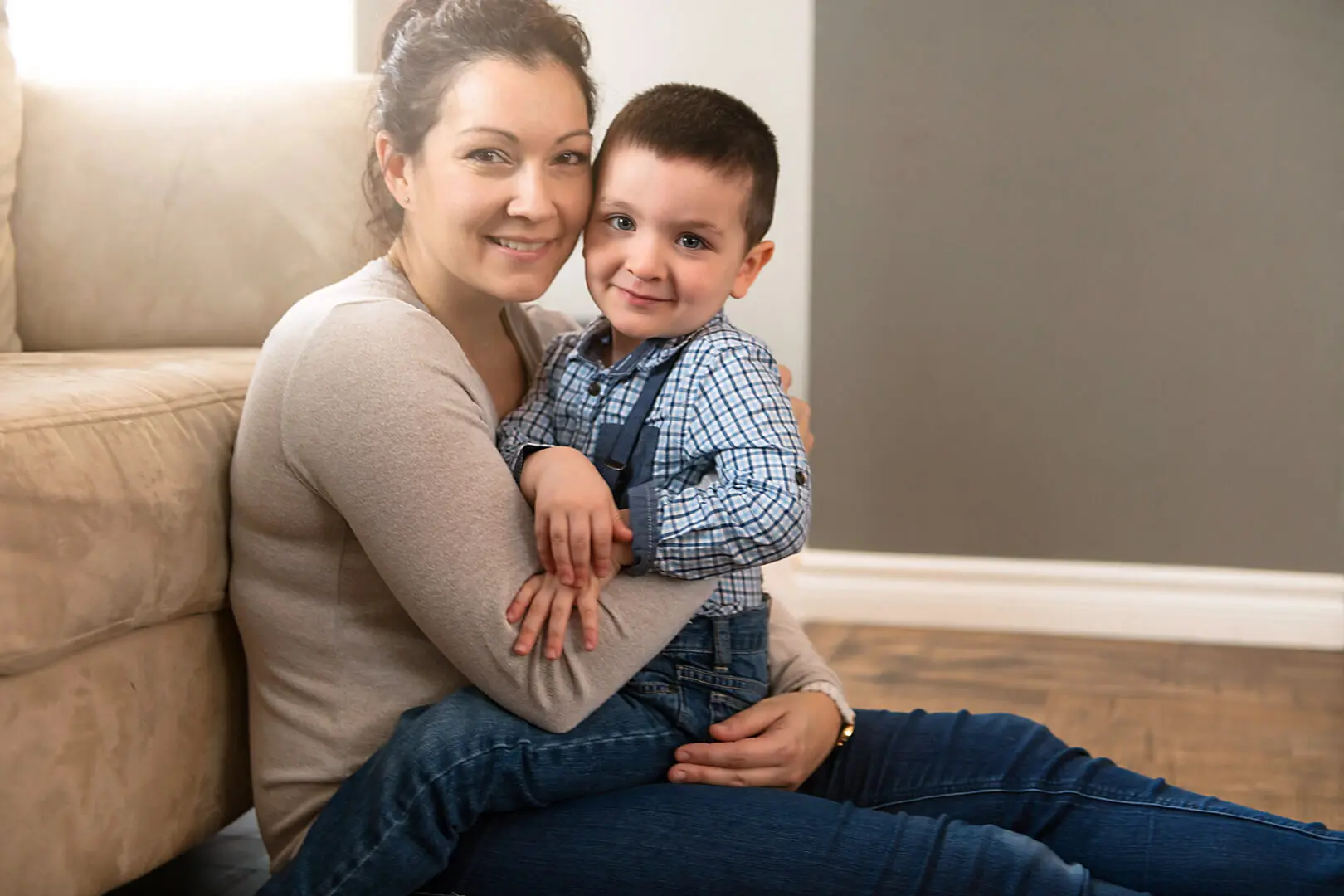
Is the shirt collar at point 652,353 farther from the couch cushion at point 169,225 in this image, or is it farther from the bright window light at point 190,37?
the bright window light at point 190,37

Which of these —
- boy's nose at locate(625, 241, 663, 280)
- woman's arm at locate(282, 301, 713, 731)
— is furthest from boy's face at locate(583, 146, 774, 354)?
woman's arm at locate(282, 301, 713, 731)

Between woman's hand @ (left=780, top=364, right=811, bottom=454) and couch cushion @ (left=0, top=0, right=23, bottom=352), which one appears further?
couch cushion @ (left=0, top=0, right=23, bottom=352)

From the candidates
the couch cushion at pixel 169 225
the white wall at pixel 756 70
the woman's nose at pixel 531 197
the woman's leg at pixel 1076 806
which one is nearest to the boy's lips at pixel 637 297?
the woman's nose at pixel 531 197

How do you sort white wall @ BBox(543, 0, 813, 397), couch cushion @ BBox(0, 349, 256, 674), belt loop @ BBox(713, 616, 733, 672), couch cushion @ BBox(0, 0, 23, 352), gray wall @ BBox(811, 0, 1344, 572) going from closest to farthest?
couch cushion @ BBox(0, 349, 256, 674), belt loop @ BBox(713, 616, 733, 672), couch cushion @ BBox(0, 0, 23, 352), gray wall @ BBox(811, 0, 1344, 572), white wall @ BBox(543, 0, 813, 397)

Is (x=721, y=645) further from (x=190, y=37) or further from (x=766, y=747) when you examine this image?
(x=190, y=37)

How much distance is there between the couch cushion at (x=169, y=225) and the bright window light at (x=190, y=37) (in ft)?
3.34

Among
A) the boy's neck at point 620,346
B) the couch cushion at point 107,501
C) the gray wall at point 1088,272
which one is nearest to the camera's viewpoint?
the couch cushion at point 107,501

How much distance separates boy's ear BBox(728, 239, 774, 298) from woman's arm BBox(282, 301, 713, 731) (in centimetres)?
33

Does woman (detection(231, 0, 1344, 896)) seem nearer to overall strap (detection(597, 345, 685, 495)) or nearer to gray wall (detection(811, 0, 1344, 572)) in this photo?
overall strap (detection(597, 345, 685, 495))

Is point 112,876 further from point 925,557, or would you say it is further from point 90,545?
point 925,557

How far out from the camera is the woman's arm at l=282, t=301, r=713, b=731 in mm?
972

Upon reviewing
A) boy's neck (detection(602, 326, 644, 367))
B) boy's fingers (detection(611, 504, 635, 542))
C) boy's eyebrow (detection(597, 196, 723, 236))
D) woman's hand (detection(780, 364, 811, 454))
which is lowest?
boy's fingers (detection(611, 504, 635, 542))

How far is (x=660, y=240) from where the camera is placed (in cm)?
118

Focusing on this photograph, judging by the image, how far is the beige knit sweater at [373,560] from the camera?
98 centimetres
